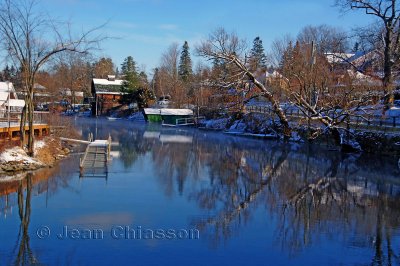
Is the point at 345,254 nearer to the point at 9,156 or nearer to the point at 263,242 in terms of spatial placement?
the point at 263,242

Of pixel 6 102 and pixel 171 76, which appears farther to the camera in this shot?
pixel 171 76

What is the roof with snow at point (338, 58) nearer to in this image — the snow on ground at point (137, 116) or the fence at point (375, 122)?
the fence at point (375, 122)

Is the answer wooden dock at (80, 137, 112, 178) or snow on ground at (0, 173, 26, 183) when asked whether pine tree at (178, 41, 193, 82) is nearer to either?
wooden dock at (80, 137, 112, 178)

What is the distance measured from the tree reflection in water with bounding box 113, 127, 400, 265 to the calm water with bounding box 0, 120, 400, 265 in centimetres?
4

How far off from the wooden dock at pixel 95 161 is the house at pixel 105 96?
6130 centimetres

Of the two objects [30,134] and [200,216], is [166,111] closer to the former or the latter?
[30,134]

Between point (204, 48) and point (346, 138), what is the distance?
13502 mm

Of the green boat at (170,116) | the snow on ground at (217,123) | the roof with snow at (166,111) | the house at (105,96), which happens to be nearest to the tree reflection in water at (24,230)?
the snow on ground at (217,123)

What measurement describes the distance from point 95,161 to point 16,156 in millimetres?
3830

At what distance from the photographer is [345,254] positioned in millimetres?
8961

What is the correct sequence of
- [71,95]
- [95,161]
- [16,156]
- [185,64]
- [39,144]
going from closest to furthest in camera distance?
[16,156] < [95,161] < [39,144] < [71,95] < [185,64]

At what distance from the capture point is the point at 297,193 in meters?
15.1

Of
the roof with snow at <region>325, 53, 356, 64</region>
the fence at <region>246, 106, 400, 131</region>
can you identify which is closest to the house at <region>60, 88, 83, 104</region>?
the roof with snow at <region>325, 53, 356, 64</region>

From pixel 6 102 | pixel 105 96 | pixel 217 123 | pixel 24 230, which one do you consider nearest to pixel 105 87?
pixel 105 96
